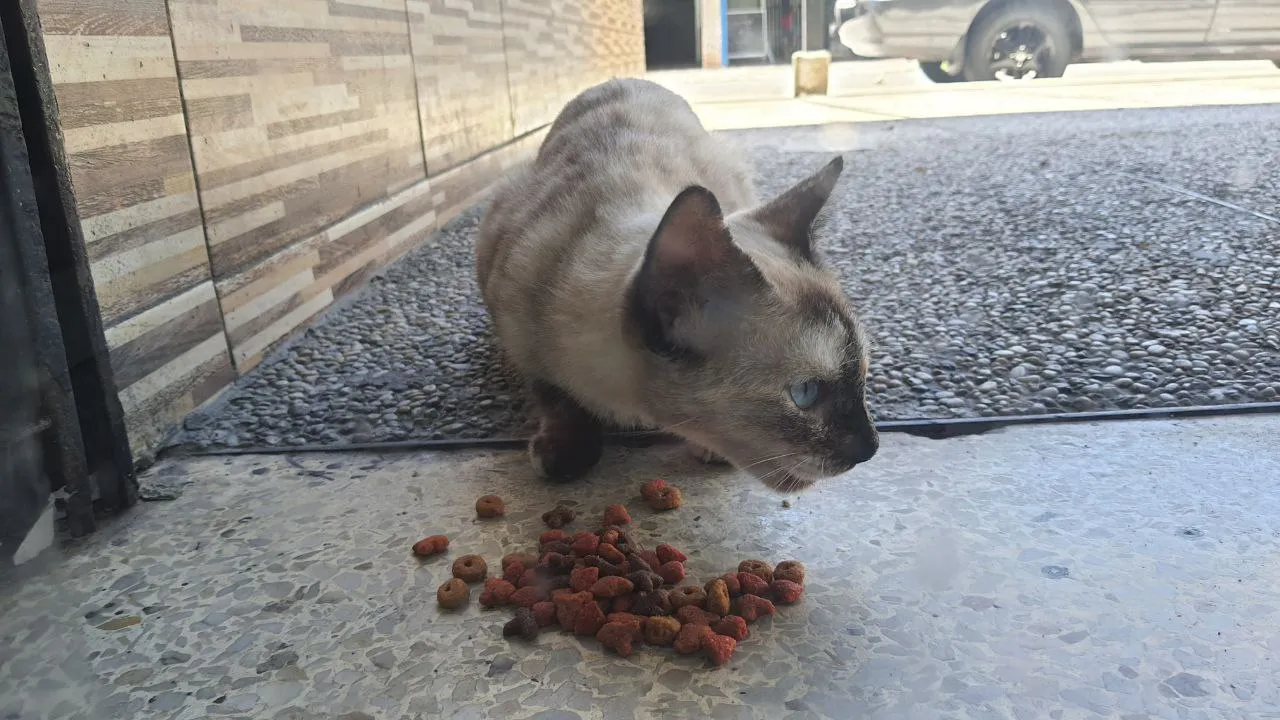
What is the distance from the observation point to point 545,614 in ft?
4.76

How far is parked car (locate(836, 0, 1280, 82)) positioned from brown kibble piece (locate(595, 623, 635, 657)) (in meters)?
8.58

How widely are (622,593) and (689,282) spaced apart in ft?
1.76

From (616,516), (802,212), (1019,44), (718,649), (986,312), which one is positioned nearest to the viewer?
(718,649)

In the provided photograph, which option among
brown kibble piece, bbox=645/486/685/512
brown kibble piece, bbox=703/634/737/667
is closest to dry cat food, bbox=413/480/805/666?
brown kibble piece, bbox=703/634/737/667

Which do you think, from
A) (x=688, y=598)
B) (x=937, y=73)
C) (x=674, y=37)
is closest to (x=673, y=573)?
(x=688, y=598)

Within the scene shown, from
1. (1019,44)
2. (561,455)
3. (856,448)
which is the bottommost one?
(561,455)

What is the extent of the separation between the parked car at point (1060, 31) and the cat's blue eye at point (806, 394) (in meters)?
8.13

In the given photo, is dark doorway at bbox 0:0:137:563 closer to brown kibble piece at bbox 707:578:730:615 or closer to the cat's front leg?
the cat's front leg

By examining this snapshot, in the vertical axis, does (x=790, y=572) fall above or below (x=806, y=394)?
below

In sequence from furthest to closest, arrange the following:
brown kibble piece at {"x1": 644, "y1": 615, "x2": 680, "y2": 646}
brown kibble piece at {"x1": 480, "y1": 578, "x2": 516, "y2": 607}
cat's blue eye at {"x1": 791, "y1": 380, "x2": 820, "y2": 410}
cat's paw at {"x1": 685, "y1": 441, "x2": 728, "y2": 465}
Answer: cat's paw at {"x1": 685, "y1": 441, "x2": 728, "y2": 465}
cat's blue eye at {"x1": 791, "y1": 380, "x2": 820, "y2": 410}
brown kibble piece at {"x1": 480, "y1": 578, "x2": 516, "y2": 607}
brown kibble piece at {"x1": 644, "y1": 615, "x2": 680, "y2": 646}

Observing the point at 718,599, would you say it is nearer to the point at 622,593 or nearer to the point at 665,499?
the point at 622,593

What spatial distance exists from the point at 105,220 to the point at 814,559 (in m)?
1.60

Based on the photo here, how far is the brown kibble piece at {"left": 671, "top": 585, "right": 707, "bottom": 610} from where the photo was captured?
4.86 feet

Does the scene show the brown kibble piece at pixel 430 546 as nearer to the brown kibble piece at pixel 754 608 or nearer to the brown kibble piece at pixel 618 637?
the brown kibble piece at pixel 618 637
